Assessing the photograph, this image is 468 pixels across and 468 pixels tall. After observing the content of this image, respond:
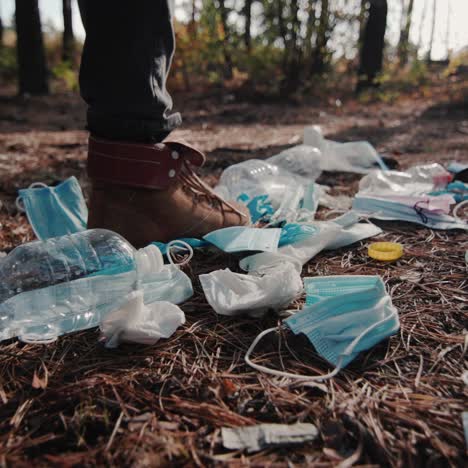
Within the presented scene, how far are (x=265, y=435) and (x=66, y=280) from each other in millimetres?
911

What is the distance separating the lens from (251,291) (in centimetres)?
142

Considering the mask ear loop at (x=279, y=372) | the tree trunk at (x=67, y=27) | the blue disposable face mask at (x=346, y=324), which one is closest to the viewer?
the mask ear loop at (x=279, y=372)

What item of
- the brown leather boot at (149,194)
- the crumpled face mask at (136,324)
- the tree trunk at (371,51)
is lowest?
the crumpled face mask at (136,324)

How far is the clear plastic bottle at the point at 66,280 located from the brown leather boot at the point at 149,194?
123 millimetres

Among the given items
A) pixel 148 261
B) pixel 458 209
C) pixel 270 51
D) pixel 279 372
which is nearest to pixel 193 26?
pixel 270 51

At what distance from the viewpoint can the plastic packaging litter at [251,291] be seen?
1.35 m

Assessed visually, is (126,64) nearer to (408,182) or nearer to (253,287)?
(253,287)

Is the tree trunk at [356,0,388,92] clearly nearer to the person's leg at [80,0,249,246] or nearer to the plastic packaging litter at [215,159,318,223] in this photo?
the plastic packaging litter at [215,159,318,223]

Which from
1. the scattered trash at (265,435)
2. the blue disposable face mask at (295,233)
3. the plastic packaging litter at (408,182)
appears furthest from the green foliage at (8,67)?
the scattered trash at (265,435)

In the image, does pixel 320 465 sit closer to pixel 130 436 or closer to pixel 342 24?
pixel 130 436

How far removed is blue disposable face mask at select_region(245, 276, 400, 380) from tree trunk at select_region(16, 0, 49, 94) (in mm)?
7936

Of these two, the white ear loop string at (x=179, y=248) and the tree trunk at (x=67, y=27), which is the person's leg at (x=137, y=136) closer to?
the white ear loop string at (x=179, y=248)

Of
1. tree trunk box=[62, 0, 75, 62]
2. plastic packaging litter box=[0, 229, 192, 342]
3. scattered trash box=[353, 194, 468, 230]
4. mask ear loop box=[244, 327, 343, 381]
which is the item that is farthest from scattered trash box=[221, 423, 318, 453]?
tree trunk box=[62, 0, 75, 62]

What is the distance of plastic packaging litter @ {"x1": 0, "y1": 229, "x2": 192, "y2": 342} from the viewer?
1377mm
